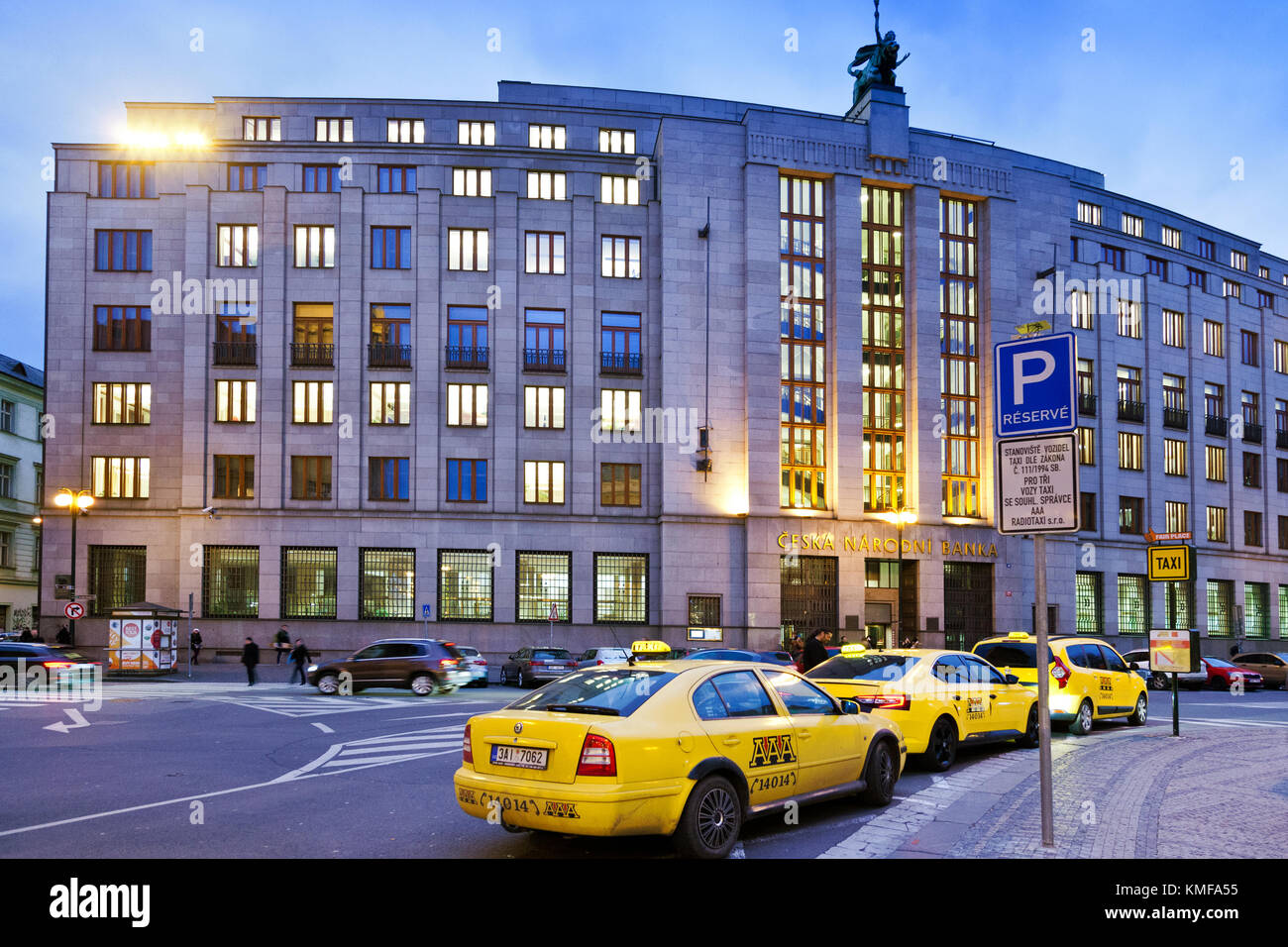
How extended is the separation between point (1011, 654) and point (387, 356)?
32.4 metres

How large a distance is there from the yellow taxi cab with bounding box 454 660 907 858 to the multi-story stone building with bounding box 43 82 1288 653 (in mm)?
32811

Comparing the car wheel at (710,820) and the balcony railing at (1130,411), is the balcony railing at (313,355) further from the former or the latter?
the balcony railing at (1130,411)

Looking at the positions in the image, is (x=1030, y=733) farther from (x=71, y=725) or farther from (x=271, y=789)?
(x=71, y=725)

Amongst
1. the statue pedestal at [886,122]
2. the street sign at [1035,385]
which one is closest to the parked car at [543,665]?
the street sign at [1035,385]

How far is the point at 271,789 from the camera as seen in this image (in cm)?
1084

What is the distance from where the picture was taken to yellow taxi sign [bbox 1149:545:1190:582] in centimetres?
1644

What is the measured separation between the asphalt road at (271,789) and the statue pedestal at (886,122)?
31.5 metres

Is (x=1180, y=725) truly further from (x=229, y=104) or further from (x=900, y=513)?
(x=229, y=104)

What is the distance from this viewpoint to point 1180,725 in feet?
61.8

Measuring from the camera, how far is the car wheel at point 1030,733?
1443 cm

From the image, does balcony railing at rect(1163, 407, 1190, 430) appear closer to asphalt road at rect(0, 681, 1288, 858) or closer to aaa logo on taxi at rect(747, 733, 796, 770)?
asphalt road at rect(0, 681, 1288, 858)

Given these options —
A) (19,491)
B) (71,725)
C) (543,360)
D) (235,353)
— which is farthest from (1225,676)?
(19,491)
